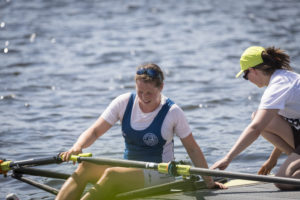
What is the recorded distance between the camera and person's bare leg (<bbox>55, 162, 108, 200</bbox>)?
495 cm

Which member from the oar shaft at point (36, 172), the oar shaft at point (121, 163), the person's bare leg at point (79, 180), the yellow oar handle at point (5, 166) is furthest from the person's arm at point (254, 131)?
the yellow oar handle at point (5, 166)

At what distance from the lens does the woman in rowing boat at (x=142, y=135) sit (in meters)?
5.10

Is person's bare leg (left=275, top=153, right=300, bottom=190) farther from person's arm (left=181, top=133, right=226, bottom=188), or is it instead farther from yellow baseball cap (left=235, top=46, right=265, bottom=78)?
yellow baseball cap (left=235, top=46, right=265, bottom=78)

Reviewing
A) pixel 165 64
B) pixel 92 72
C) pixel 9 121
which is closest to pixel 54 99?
pixel 9 121

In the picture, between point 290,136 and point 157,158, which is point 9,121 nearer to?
point 157,158

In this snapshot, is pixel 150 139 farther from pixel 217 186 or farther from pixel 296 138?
pixel 296 138

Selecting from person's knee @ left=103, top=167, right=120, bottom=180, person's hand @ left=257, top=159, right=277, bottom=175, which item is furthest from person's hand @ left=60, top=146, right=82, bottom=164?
person's hand @ left=257, top=159, right=277, bottom=175

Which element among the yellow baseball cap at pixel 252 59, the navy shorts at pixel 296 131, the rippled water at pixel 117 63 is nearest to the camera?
the yellow baseball cap at pixel 252 59

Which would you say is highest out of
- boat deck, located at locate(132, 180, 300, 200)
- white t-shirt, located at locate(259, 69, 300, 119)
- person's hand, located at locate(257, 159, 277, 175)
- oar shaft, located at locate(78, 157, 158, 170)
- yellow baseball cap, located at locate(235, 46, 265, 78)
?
yellow baseball cap, located at locate(235, 46, 265, 78)

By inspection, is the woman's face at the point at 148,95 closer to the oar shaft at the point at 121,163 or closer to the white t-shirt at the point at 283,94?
the oar shaft at the point at 121,163

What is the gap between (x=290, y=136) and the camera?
5.52m

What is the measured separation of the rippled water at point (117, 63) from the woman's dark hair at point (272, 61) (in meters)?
2.27

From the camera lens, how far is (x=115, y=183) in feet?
16.5

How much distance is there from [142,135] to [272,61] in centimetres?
144
